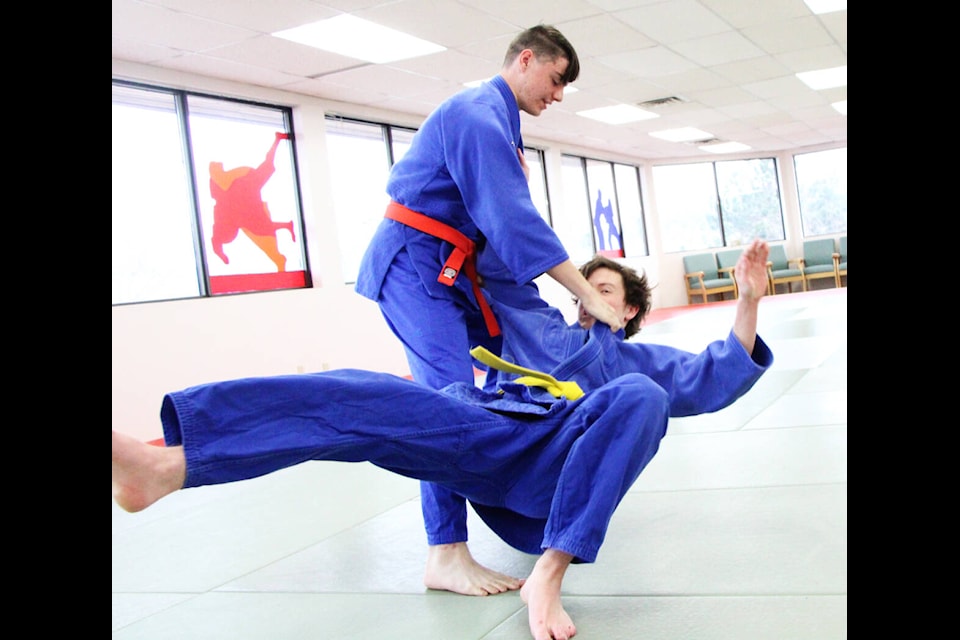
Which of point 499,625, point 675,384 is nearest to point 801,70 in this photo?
point 675,384

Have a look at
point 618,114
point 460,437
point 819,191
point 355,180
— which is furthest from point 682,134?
point 460,437

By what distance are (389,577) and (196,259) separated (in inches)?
208

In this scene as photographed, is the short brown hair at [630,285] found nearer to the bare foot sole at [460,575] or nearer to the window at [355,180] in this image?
the bare foot sole at [460,575]

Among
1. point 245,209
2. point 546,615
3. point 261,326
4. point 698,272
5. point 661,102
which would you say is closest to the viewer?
point 546,615

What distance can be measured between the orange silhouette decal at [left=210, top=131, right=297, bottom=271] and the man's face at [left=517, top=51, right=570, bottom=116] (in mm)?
5222

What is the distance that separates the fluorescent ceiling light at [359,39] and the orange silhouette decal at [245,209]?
4.57 ft

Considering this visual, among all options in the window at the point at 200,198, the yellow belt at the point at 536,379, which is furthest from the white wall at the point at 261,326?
the yellow belt at the point at 536,379

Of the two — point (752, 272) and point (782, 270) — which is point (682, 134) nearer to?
point (782, 270)

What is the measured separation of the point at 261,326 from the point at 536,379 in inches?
222

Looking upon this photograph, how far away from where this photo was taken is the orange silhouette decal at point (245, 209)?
7.15 metres

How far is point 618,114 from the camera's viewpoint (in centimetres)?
1088

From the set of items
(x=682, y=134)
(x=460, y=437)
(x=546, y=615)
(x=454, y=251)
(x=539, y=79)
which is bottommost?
(x=546, y=615)
